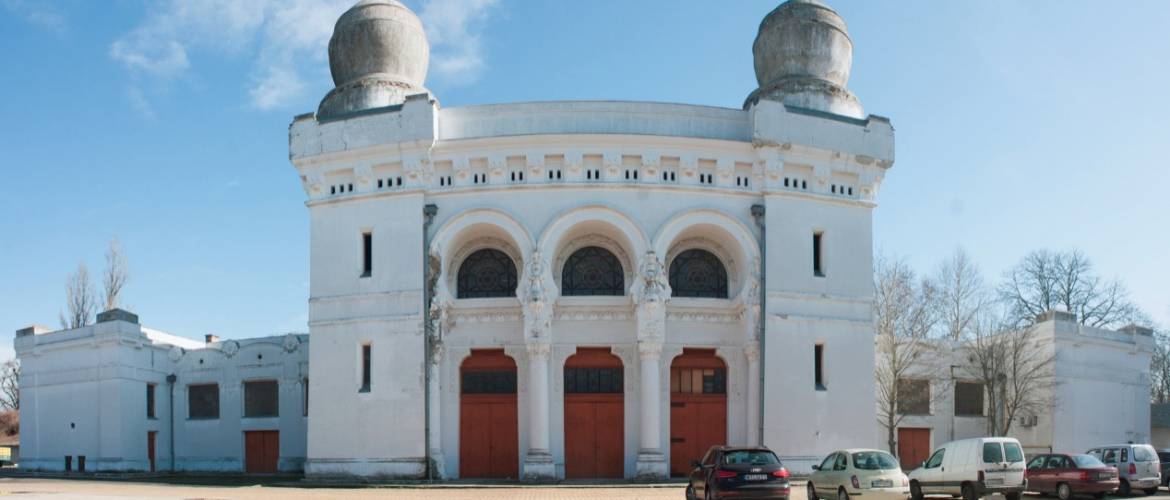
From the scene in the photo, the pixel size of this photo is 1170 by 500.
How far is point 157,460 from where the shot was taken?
1751 inches

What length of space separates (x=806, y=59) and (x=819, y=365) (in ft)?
32.9

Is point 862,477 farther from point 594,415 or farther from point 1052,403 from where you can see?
point 1052,403

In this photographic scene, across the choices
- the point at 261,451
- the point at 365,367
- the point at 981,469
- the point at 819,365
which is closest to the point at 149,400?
the point at 261,451

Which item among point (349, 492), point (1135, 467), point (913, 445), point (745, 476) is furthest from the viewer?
point (913, 445)

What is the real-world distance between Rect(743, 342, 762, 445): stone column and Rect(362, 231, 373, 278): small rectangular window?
11.5 m

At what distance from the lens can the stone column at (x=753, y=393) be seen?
108 ft

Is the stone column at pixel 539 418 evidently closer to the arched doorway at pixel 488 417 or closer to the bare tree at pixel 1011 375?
the arched doorway at pixel 488 417

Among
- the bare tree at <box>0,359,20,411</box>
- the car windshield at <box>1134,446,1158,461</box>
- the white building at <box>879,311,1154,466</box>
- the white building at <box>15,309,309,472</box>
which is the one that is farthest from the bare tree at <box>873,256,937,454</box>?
the bare tree at <box>0,359,20,411</box>

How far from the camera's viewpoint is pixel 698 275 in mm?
34688

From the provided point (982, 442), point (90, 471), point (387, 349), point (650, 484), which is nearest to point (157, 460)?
point (90, 471)

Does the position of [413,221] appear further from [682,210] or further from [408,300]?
[682,210]

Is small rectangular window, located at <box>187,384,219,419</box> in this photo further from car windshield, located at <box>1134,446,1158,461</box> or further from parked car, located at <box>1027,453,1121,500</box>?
car windshield, located at <box>1134,446,1158,461</box>

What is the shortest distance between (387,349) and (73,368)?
18799 millimetres

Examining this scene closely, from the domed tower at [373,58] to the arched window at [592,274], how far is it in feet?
25.3
